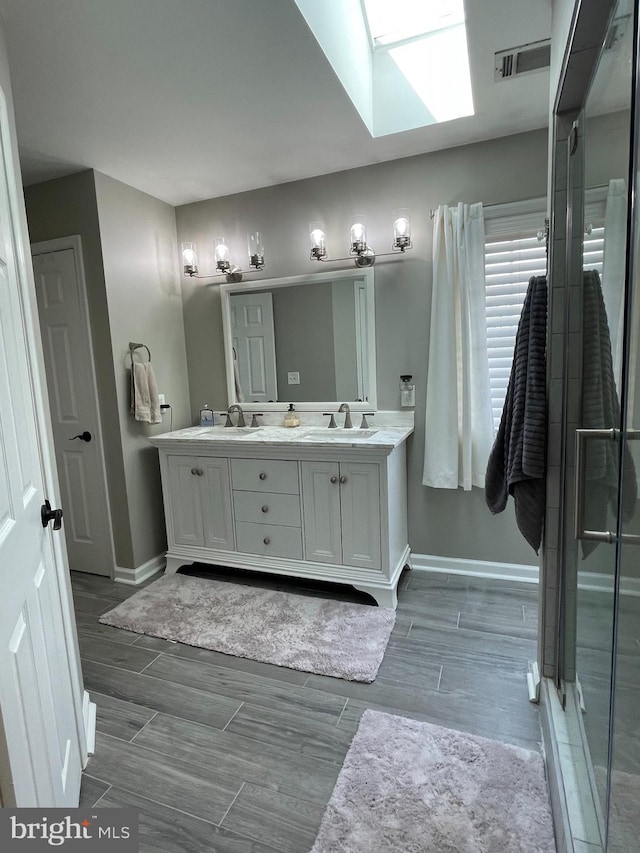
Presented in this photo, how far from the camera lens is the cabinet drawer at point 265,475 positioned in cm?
256

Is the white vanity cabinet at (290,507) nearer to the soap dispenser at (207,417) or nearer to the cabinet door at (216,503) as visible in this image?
the cabinet door at (216,503)

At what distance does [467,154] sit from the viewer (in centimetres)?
251

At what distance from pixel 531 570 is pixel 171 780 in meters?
2.15

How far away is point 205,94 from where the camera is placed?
195cm

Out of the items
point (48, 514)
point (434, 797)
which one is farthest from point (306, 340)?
point (434, 797)

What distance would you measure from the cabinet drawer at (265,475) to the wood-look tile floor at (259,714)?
90 cm

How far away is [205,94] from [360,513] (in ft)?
6.99

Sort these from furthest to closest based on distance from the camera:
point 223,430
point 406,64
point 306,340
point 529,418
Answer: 1. point 223,430
2. point 306,340
3. point 406,64
4. point 529,418

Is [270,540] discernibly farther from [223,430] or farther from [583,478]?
[583,478]

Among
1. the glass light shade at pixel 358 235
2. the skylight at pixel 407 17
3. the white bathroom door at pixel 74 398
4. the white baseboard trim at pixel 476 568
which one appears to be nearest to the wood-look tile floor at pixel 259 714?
the white baseboard trim at pixel 476 568

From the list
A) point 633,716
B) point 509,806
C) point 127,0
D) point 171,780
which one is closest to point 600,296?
point 633,716

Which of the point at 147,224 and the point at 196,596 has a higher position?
the point at 147,224

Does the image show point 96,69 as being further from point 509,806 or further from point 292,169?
point 509,806

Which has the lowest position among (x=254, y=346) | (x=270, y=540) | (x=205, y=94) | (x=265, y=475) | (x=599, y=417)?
(x=270, y=540)
